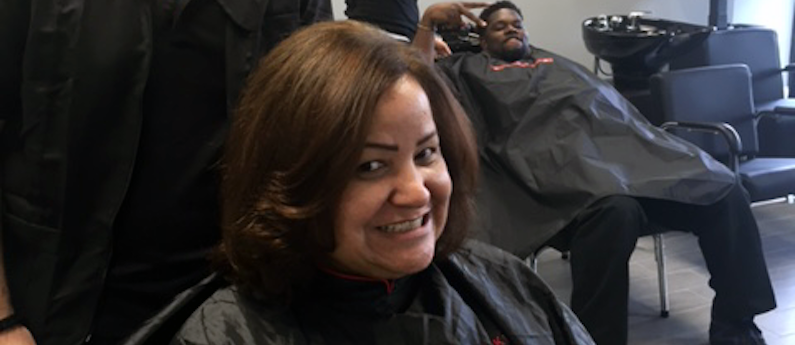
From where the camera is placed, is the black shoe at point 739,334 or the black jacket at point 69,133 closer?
the black jacket at point 69,133

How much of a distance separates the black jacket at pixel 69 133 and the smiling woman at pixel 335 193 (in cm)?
14

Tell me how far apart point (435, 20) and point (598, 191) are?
0.75 m

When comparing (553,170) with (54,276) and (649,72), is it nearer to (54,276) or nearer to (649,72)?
(649,72)

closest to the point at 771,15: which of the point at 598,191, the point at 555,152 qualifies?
the point at 555,152

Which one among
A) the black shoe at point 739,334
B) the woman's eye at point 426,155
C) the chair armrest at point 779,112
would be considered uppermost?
the woman's eye at point 426,155

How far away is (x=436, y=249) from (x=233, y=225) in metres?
0.29

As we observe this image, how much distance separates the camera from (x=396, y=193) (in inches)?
38.7

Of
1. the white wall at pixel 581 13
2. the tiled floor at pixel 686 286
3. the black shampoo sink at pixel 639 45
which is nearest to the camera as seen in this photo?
the tiled floor at pixel 686 286

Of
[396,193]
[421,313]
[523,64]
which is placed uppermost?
[396,193]

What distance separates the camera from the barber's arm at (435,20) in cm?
184

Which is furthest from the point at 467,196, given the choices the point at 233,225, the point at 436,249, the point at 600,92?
the point at 600,92

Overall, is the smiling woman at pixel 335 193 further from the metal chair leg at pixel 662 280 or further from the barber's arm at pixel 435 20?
the metal chair leg at pixel 662 280

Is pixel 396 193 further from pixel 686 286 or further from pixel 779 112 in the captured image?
pixel 779 112

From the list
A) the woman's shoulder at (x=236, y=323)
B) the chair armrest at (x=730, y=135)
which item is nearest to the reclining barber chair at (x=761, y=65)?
the chair armrest at (x=730, y=135)
